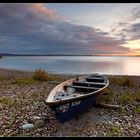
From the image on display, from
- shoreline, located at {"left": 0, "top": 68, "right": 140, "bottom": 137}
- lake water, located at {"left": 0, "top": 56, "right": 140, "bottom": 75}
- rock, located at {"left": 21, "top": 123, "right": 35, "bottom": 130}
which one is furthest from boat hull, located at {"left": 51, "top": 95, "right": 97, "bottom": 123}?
lake water, located at {"left": 0, "top": 56, "right": 140, "bottom": 75}

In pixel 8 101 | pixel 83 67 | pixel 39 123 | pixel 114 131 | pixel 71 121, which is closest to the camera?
pixel 114 131

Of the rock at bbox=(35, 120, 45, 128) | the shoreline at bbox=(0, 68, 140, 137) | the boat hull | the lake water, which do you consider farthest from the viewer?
the lake water

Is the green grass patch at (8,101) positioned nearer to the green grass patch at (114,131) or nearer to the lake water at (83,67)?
the green grass patch at (114,131)

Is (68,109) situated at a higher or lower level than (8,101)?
higher

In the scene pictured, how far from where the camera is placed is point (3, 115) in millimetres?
6855

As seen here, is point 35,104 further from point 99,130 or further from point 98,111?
point 99,130

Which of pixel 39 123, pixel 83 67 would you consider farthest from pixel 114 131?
pixel 83 67

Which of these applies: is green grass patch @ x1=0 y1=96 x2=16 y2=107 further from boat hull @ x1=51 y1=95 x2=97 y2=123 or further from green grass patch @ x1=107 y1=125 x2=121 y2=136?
green grass patch @ x1=107 y1=125 x2=121 y2=136

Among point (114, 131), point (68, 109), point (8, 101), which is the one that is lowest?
point (114, 131)

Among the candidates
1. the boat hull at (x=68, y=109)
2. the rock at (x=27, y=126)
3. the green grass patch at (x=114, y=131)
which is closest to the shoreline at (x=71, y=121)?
the green grass patch at (x=114, y=131)

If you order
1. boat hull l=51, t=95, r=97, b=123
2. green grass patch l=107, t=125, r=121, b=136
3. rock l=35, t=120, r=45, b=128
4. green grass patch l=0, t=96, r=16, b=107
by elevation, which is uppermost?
boat hull l=51, t=95, r=97, b=123

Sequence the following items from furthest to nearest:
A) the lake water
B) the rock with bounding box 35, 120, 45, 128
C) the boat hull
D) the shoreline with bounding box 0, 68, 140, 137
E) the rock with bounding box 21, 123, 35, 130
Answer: the lake water < the rock with bounding box 35, 120, 45, 128 < the rock with bounding box 21, 123, 35, 130 < the shoreline with bounding box 0, 68, 140, 137 < the boat hull

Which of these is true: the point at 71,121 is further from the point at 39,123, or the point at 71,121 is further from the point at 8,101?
the point at 8,101

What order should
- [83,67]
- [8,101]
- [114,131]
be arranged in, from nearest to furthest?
[114,131], [8,101], [83,67]
